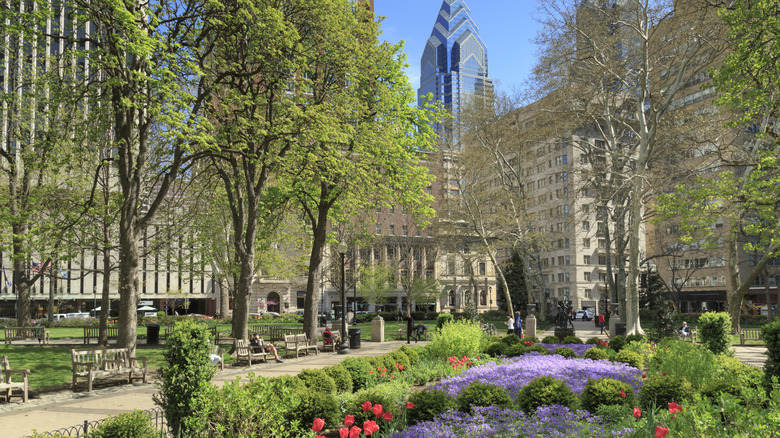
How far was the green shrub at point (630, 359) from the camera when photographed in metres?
13.8

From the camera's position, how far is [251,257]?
20.8 m

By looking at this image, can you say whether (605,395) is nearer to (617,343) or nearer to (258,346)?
(617,343)

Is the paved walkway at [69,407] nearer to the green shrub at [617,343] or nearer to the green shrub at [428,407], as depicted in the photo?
the green shrub at [428,407]

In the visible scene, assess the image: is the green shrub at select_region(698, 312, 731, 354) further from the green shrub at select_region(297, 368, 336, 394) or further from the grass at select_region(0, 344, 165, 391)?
the grass at select_region(0, 344, 165, 391)

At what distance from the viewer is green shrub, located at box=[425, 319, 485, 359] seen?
47.9ft

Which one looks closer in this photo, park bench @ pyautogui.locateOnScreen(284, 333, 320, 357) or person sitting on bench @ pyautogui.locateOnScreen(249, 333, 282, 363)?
person sitting on bench @ pyautogui.locateOnScreen(249, 333, 282, 363)

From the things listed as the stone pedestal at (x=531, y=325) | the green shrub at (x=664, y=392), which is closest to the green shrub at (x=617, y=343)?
the green shrub at (x=664, y=392)

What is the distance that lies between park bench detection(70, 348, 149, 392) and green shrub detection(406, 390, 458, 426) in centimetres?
903

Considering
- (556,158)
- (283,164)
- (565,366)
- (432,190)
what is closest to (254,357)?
(283,164)

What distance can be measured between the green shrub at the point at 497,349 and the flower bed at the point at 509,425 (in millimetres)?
7639

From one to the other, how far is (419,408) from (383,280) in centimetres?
4822

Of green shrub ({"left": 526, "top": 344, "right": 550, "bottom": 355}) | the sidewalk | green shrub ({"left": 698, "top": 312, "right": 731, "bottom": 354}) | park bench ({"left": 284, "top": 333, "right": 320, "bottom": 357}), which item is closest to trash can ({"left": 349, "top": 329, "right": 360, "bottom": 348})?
park bench ({"left": 284, "top": 333, "right": 320, "bottom": 357})

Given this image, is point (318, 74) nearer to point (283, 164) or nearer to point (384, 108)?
point (384, 108)

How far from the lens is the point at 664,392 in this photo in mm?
8930
